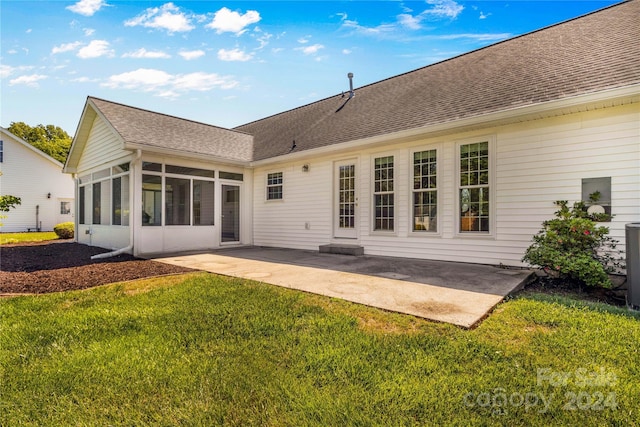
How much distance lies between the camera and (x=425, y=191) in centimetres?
718

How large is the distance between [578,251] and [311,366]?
4.54 meters

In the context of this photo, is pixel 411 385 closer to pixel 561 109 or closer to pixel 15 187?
pixel 561 109

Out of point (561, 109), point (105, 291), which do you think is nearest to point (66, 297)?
point (105, 291)

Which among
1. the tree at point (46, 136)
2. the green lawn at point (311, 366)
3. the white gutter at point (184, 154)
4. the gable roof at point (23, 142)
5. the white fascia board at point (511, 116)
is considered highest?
the tree at point (46, 136)

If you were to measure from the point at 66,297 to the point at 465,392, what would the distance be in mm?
4787

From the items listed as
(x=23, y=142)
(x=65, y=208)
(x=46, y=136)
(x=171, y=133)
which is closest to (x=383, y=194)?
(x=171, y=133)

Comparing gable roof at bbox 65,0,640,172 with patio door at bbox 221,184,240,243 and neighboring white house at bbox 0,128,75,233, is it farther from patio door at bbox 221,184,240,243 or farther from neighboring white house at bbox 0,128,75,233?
neighboring white house at bbox 0,128,75,233

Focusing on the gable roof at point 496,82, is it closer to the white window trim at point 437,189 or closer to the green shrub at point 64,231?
the white window trim at point 437,189

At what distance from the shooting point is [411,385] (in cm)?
200

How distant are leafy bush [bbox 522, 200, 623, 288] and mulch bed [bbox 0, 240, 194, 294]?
6222 millimetres

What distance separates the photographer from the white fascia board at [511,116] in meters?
4.83

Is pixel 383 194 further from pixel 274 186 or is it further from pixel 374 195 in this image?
pixel 274 186

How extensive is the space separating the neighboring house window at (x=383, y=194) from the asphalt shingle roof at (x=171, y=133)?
4884mm

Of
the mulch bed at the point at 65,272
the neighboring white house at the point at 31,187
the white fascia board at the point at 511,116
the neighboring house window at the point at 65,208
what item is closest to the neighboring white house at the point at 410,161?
the white fascia board at the point at 511,116
